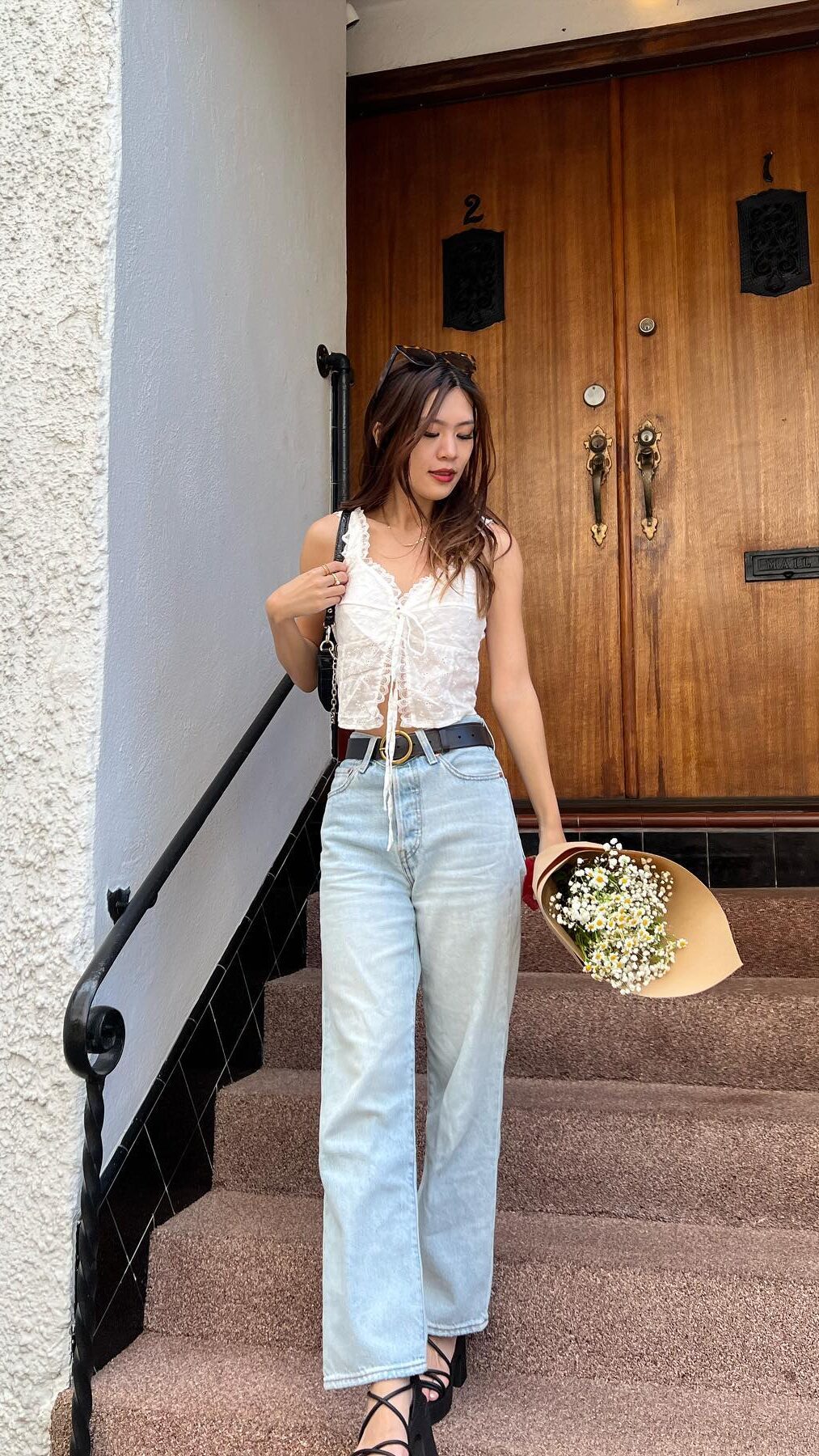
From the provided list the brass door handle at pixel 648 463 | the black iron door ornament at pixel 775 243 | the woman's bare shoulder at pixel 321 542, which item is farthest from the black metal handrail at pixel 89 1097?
the black iron door ornament at pixel 775 243

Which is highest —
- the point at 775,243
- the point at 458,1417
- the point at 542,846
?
the point at 775,243

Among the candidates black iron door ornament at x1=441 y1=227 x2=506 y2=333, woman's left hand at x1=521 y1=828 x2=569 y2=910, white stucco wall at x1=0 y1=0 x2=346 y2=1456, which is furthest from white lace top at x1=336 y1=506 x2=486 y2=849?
black iron door ornament at x1=441 y1=227 x2=506 y2=333

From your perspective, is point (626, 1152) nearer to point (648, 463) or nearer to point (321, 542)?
point (321, 542)

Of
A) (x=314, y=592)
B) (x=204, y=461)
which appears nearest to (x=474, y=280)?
(x=204, y=461)

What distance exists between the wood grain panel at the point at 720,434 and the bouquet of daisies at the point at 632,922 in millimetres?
1528

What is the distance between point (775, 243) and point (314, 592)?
85.4 inches

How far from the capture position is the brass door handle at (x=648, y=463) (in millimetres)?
3242

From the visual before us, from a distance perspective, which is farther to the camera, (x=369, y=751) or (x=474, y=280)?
(x=474, y=280)

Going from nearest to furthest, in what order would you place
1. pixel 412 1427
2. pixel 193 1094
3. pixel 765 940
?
pixel 412 1427 → pixel 193 1094 → pixel 765 940

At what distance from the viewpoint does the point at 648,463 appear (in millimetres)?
3256

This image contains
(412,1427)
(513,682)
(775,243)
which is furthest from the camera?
(775,243)

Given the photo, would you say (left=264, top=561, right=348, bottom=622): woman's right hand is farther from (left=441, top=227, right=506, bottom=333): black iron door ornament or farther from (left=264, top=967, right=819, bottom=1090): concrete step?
(left=441, top=227, right=506, bottom=333): black iron door ornament

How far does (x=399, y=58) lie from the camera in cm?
346

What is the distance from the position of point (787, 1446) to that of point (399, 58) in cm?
353
